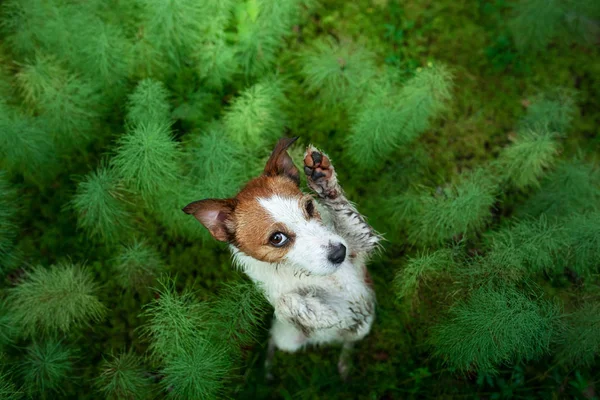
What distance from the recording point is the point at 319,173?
3.62 metres

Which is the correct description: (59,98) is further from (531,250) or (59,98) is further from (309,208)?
(531,250)

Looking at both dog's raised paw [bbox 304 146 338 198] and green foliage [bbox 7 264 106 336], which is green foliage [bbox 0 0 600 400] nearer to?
green foliage [bbox 7 264 106 336]

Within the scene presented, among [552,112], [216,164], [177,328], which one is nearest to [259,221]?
[177,328]

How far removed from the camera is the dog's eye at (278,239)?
317 centimetres

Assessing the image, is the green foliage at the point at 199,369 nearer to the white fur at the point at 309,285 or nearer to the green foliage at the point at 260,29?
the white fur at the point at 309,285

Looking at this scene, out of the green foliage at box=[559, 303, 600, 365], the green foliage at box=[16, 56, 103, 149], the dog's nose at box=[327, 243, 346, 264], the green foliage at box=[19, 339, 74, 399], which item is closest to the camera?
the dog's nose at box=[327, 243, 346, 264]

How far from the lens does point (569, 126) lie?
5.14 metres

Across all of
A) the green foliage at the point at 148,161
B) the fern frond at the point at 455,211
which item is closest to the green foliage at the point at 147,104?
the green foliage at the point at 148,161

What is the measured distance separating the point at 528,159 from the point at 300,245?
274cm

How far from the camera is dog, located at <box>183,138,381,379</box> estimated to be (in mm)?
3154

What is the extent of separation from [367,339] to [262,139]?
2396 millimetres

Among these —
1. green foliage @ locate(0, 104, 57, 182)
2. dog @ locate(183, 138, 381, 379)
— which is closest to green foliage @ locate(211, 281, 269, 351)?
dog @ locate(183, 138, 381, 379)

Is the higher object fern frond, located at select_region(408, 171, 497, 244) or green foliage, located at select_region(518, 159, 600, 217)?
green foliage, located at select_region(518, 159, 600, 217)

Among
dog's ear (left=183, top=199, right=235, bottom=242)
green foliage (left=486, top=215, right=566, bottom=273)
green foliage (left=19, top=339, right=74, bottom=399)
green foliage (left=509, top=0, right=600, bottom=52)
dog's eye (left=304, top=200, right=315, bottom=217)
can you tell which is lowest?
green foliage (left=19, top=339, right=74, bottom=399)
